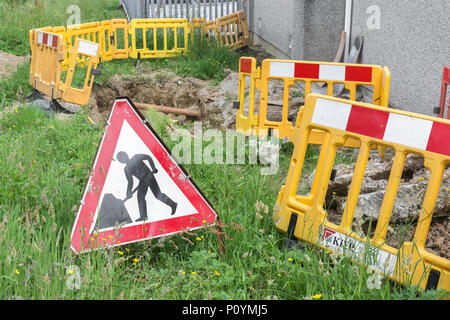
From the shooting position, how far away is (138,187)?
11.3ft

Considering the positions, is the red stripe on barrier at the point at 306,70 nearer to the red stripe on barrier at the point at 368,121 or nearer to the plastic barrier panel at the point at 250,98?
the plastic barrier panel at the point at 250,98

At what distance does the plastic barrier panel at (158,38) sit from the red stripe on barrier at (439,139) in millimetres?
9651

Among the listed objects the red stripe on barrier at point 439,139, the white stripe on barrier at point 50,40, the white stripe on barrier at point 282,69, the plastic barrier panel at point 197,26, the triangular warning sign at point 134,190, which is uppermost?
the plastic barrier panel at point 197,26

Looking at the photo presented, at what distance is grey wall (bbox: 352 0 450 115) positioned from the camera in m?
6.33

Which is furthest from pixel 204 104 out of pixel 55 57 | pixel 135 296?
pixel 135 296

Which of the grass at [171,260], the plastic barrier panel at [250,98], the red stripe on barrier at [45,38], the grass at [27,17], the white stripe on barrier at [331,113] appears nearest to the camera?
the grass at [171,260]

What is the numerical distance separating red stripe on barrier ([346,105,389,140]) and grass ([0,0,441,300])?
0.79 metres

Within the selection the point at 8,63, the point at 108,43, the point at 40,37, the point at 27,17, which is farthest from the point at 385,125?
the point at 27,17

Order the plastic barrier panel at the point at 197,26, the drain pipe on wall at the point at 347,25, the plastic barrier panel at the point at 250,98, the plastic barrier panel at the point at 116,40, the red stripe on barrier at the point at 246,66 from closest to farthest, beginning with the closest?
1. the plastic barrier panel at the point at 250,98
2. the red stripe on barrier at the point at 246,66
3. the drain pipe on wall at the point at 347,25
4. the plastic barrier panel at the point at 116,40
5. the plastic barrier panel at the point at 197,26

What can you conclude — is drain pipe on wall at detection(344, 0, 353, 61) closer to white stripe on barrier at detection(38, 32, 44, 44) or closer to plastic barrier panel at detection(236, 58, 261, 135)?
plastic barrier panel at detection(236, 58, 261, 135)

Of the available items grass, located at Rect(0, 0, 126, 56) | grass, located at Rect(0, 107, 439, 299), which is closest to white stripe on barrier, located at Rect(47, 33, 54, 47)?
grass, located at Rect(0, 107, 439, 299)

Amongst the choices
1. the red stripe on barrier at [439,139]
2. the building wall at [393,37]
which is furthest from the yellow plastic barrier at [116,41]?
the red stripe on barrier at [439,139]

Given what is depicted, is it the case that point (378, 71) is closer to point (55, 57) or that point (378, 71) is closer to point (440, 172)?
point (440, 172)

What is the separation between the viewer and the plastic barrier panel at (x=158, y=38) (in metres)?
12.5
